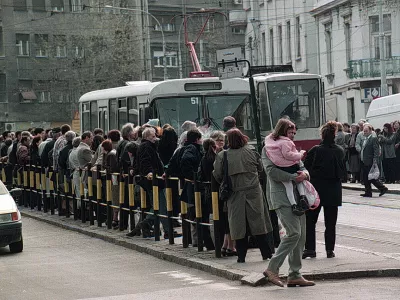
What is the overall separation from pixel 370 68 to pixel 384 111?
14843 millimetres

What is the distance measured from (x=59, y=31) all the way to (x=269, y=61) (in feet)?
71.6

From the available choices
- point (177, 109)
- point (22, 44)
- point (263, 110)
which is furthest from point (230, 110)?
point (22, 44)

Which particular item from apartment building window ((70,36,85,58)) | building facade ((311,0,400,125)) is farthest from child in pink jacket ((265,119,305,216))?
apartment building window ((70,36,85,58))

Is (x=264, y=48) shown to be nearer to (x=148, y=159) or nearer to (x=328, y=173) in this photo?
(x=148, y=159)

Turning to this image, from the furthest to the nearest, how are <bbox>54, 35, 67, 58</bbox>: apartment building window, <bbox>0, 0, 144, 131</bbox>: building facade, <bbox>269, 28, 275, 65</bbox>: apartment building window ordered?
<bbox>54, 35, 67, 58</bbox>: apartment building window, <bbox>0, 0, 144, 131</bbox>: building facade, <bbox>269, 28, 275, 65</bbox>: apartment building window

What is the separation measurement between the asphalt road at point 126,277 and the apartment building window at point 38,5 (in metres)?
64.4

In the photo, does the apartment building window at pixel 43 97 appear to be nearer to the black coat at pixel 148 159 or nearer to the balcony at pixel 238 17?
the balcony at pixel 238 17

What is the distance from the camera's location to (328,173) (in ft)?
48.5

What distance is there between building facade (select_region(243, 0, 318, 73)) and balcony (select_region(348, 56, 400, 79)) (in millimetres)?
6481

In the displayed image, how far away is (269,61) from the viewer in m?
65.6

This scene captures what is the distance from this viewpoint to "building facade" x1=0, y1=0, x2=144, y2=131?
7544cm

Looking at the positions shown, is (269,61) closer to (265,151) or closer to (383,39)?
(383,39)

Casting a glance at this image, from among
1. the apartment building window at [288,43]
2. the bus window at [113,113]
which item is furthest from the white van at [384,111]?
the apartment building window at [288,43]

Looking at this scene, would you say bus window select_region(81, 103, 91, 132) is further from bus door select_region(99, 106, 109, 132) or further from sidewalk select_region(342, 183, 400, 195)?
sidewalk select_region(342, 183, 400, 195)
